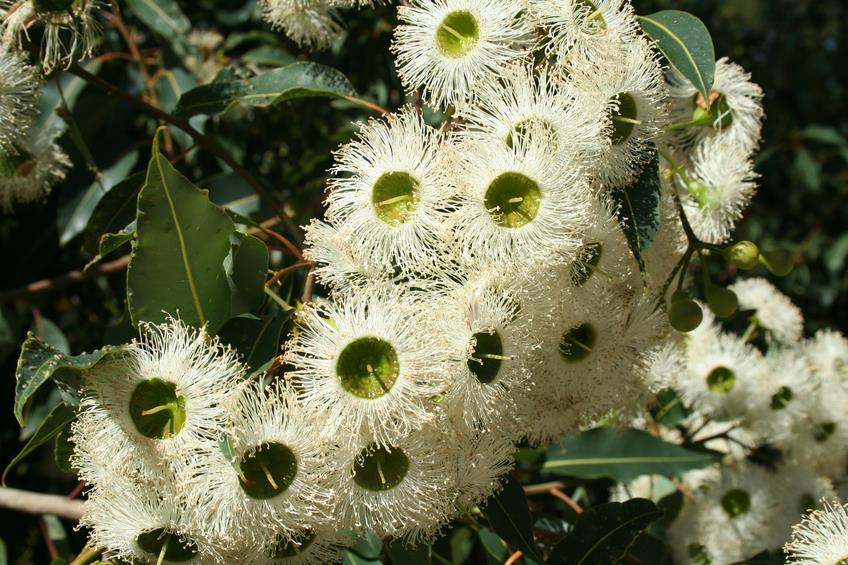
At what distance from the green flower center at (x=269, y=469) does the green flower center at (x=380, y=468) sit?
109 mm

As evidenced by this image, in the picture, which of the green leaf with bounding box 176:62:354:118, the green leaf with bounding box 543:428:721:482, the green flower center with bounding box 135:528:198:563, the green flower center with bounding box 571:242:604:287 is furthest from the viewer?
the green leaf with bounding box 543:428:721:482

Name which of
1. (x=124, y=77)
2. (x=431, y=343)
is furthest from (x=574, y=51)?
(x=124, y=77)

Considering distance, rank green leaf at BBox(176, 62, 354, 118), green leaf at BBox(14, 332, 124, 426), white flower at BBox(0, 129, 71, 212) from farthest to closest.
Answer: white flower at BBox(0, 129, 71, 212) < green leaf at BBox(176, 62, 354, 118) < green leaf at BBox(14, 332, 124, 426)

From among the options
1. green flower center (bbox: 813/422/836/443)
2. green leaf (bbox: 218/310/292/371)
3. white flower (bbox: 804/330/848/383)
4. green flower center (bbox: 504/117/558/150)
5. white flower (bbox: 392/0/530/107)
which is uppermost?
white flower (bbox: 392/0/530/107)

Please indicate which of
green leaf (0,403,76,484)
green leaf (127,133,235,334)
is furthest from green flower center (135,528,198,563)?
green leaf (127,133,235,334)

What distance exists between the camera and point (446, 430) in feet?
4.54

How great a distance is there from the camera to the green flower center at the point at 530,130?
55.6 inches

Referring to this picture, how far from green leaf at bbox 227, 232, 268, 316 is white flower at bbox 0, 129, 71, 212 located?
69cm

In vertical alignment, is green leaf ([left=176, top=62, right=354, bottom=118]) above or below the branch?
above

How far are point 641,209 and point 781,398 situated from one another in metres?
1.26

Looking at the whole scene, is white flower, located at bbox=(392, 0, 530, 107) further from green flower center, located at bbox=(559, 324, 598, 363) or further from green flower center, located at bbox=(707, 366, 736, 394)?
green flower center, located at bbox=(707, 366, 736, 394)

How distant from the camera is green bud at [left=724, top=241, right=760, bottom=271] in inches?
62.1

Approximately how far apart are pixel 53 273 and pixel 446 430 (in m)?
1.69

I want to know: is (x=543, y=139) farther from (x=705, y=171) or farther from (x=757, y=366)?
(x=757, y=366)
